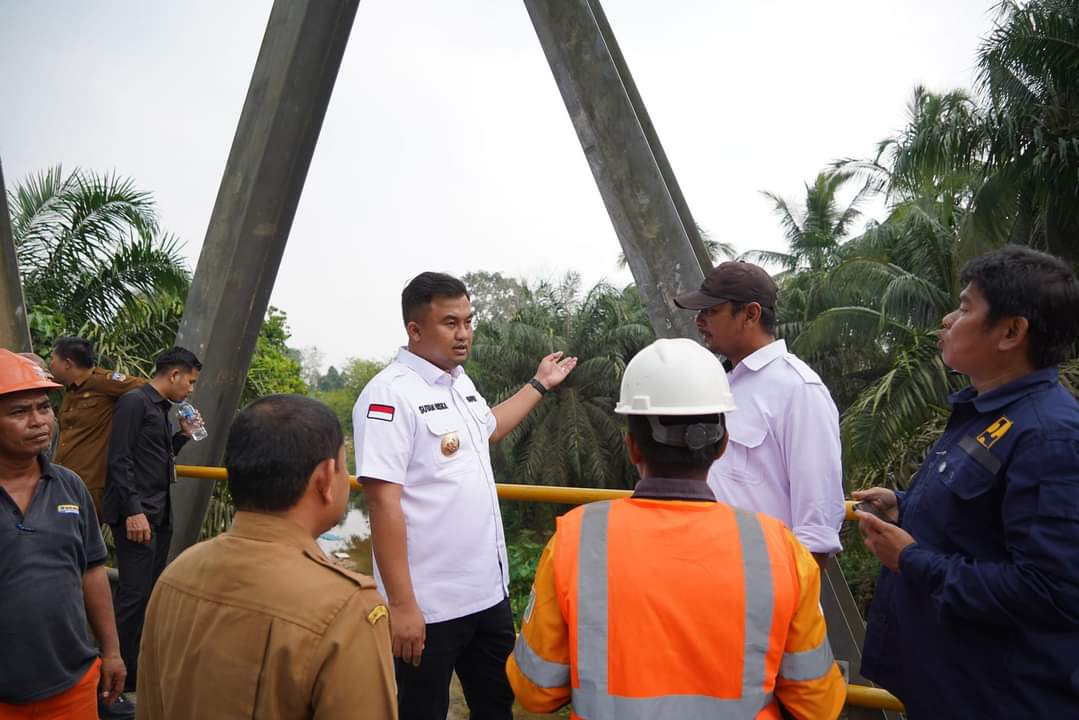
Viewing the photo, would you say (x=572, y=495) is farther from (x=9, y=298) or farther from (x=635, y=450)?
(x=9, y=298)

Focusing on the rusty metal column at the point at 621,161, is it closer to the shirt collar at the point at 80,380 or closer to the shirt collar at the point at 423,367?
the shirt collar at the point at 423,367

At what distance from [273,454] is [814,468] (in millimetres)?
1371

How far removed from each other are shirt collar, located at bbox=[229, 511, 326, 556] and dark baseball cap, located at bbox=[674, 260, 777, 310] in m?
1.31

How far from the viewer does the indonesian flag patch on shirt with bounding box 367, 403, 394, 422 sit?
254 cm

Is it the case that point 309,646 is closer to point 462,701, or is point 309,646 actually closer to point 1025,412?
point 1025,412

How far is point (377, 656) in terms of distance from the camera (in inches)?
54.4

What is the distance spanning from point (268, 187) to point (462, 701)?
2831 mm

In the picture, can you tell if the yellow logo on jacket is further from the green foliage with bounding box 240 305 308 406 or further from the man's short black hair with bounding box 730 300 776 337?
the green foliage with bounding box 240 305 308 406

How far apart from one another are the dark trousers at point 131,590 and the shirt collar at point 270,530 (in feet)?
9.91

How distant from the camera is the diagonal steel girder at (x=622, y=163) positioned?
9.19 ft

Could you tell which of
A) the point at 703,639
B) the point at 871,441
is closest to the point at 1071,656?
the point at 703,639

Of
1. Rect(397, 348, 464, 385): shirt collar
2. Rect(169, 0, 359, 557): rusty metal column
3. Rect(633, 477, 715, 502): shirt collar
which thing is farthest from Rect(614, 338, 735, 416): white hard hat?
Rect(169, 0, 359, 557): rusty metal column

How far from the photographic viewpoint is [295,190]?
4.12 meters

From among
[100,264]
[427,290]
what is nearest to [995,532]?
[427,290]
